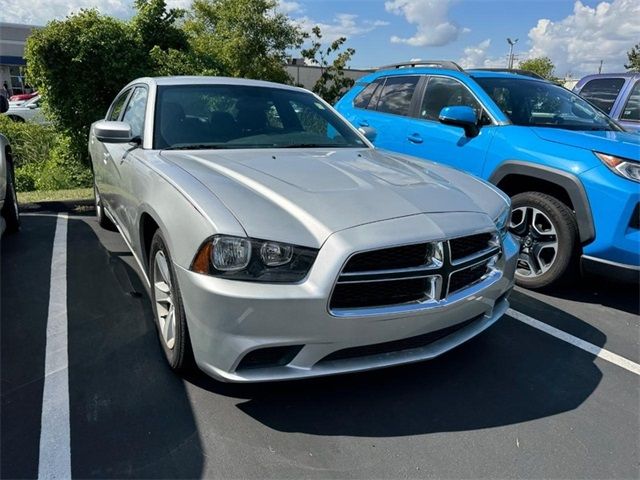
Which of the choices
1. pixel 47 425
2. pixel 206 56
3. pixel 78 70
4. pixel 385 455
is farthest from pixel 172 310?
Result: pixel 206 56

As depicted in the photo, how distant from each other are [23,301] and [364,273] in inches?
113

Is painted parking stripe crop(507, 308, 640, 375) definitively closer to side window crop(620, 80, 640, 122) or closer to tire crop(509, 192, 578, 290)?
tire crop(509, 192, 578, 290)

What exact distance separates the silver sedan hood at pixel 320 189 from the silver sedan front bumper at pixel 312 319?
11 cm

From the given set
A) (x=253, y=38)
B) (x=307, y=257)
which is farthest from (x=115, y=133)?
(x=253, y=38)

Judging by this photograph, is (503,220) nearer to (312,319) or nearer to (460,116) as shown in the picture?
(312,319)

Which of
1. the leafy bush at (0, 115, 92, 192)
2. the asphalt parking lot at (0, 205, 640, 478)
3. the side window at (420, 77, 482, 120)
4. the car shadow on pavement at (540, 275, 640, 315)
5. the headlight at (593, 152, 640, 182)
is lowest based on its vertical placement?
the leafy bush at (0, 115, 92, 192)

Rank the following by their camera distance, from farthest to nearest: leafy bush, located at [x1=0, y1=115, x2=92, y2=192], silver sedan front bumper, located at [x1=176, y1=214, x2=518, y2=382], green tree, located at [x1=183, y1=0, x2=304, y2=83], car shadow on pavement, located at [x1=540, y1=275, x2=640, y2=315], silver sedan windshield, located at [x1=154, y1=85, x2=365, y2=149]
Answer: green tree, located at [x1=183, y1=0, x2=304, y2=83] < leafy bush, located at [x1=0, y1=115, x2=92, y2=192] < car shadow on pavement, located at [x1=540, y1=275, x2=640, y2=315] < silver sedan windshield, located at [x1=154, y1=85, x2=365, y2=149] < silver sedan front bumper, located at [x1=176, y1=214, x2=518, y2=382]

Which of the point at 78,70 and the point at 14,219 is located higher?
the point at 78,70

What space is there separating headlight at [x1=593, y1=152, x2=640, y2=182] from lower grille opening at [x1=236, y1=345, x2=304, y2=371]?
2.83 metres

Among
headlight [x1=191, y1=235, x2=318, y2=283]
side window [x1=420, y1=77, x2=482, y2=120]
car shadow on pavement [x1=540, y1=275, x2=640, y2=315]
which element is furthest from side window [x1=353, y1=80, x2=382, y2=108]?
headlight [x1=191, y1=235, x2=318, y2=283]

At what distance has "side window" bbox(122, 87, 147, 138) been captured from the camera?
3.58 metres

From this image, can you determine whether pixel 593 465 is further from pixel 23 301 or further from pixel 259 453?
pixel 23 301

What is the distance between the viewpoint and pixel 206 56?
34.1ft

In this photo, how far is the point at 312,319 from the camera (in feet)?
7.03
